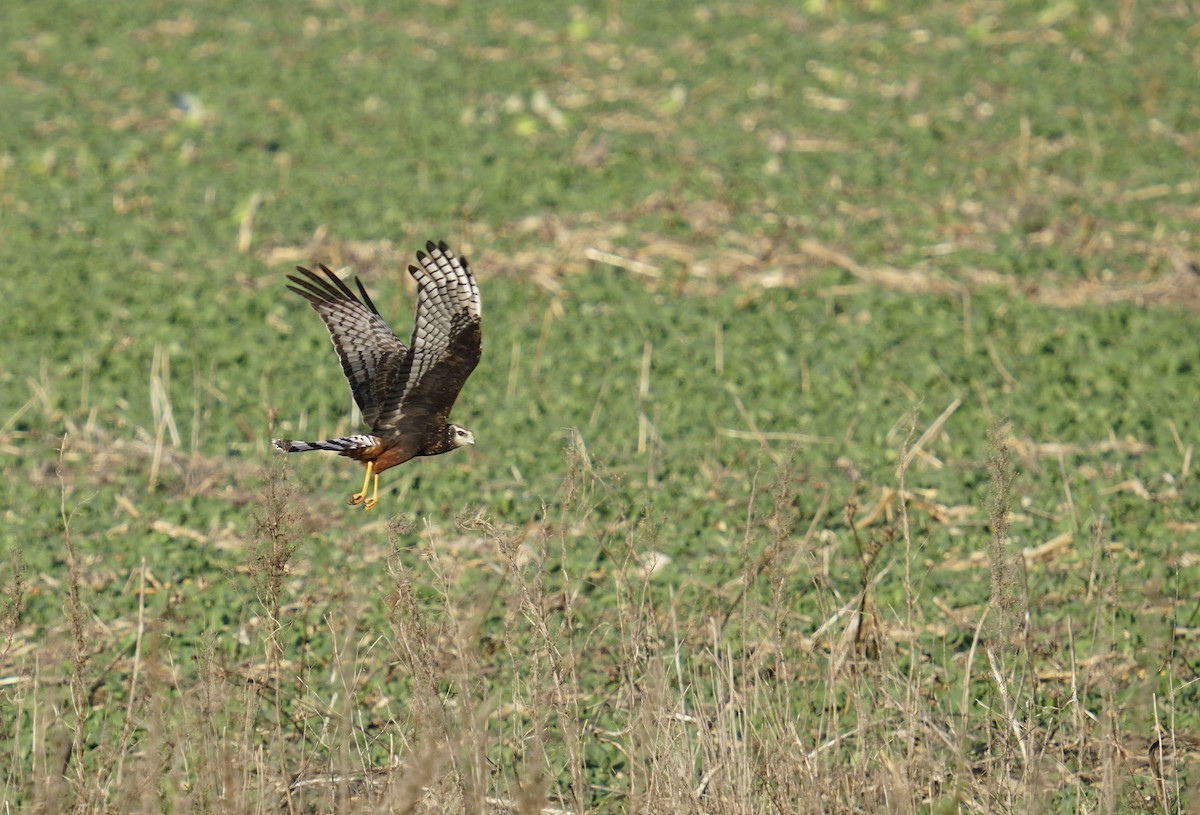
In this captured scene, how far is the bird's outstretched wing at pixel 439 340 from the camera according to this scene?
17.6 ft

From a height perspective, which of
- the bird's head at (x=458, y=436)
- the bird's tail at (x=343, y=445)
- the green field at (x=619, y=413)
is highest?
the bird's tail at (x=343, y=445)

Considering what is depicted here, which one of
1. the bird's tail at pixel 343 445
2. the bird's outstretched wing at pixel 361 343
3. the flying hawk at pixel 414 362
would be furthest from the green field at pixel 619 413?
the bird's outstretched wing at pixel 361 343

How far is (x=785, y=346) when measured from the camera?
9.41 meters

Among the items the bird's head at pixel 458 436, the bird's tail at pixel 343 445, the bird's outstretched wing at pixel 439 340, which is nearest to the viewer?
the bird's tail at pixel 343 445

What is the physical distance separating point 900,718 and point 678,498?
2.59 meters

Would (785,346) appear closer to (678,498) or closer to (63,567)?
(678,498)

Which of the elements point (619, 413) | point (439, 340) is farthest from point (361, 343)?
point (619, 413)

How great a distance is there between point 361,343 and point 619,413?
269 cm

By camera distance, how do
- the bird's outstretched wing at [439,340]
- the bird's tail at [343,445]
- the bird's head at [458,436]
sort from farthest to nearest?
the bird's head at [458,436]
the bird's outstretched wing at [439,340]
the bird's tail at [343,445]

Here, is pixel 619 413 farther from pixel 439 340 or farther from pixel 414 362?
pixel 439 340

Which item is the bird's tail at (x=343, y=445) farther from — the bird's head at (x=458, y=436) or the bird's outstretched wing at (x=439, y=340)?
the bird's head at (x=458, y=436)

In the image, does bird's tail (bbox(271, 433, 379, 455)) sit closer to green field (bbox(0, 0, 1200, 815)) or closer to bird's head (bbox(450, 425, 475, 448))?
green field (bbox(0, 0, 1200, 815))

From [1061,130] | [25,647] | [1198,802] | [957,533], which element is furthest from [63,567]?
[1061,130]

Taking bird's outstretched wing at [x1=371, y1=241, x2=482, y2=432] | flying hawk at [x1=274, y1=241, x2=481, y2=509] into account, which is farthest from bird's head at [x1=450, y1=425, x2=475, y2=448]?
bird's outstretched wing at [x1=371, y1=241, x2=482, y2=432]
